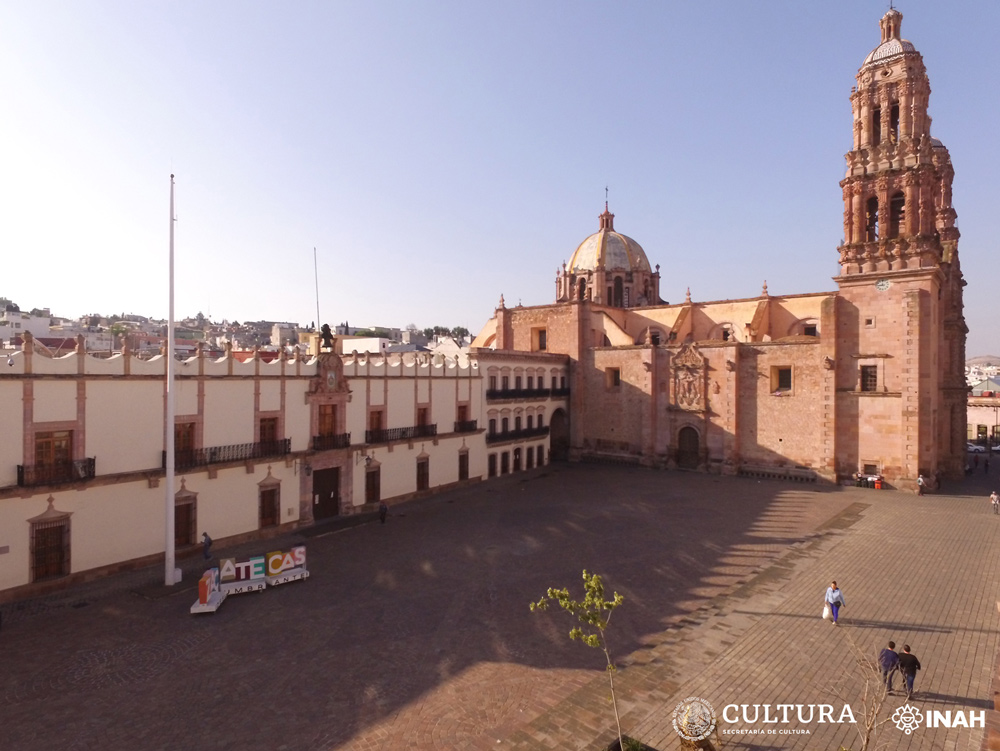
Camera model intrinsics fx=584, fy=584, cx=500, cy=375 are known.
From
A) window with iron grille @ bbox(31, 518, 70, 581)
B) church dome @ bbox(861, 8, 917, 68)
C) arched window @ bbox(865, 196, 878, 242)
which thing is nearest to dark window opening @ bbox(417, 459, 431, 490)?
window with iron grille @ bbox(31, 518, 70, 581)

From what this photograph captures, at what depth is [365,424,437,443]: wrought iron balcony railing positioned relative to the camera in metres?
29.4

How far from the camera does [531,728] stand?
10938mm

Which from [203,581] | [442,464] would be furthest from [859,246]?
[203,581]

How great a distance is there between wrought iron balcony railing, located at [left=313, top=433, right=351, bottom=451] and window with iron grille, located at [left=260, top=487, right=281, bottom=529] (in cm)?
270

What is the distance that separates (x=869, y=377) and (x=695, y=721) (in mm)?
31932

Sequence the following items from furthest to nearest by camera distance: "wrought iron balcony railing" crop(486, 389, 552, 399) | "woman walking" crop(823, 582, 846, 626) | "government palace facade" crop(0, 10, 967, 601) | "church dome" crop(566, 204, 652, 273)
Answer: "church dome" crop(566, 204, 652, 273) → "wrought iron balcony railing" crop(486, 389, 552, 399) → "government palace facade" crop(0, 10, 967, 601) → "woman walking" crop(823, 582, 846, 626)

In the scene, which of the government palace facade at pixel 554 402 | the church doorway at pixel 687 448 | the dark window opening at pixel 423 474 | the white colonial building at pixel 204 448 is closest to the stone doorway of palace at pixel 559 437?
the government palace facade at pixel 554 402

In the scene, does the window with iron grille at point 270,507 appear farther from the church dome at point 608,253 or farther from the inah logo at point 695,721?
the church dome at point 608,253

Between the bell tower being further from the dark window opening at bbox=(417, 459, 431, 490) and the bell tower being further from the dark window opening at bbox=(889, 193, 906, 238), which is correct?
the dark window opening at bbox=(417, 459, 431, 490)

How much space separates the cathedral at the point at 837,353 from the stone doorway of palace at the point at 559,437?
16 centimetres

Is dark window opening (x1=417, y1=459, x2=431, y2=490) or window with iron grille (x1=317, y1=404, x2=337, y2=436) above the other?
window with iron grille (x1=317, y1=404, x2=337, y2=436)

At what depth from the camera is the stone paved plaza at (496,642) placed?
10992mm

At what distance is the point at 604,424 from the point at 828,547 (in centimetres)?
2353

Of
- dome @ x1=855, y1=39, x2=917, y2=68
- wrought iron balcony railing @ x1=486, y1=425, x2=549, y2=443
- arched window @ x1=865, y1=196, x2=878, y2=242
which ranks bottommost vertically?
wrought iron balcony railing @ x1=486, y1=425, x2=549, y2=443
